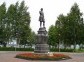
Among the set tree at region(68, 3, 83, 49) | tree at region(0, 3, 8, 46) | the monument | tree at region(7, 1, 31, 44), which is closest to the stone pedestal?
the monument

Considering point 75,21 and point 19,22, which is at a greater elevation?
point 19,22

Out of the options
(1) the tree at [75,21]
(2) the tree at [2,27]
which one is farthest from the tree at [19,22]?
(1) the tree at [75,21]

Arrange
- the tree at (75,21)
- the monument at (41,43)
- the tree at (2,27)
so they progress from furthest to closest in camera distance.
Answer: the tree at (2,27)
the tree at (75,21)
the monument at (41,43)

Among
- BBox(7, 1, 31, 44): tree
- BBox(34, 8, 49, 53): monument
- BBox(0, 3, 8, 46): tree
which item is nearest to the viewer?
BBox(34, 8, 49, 53): monument

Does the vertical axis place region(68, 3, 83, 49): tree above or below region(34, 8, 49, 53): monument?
above

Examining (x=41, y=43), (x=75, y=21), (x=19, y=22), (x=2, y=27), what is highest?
(x=19, y=22)

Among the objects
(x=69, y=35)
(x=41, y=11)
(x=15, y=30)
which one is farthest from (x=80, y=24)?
(x=41, y=11)

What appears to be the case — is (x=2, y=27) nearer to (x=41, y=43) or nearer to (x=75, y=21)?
(x=75, y=21)

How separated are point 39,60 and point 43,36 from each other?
916 cm

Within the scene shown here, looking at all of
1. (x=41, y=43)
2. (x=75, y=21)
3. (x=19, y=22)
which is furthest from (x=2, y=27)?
(x=41, y=43)

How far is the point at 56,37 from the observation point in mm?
82125

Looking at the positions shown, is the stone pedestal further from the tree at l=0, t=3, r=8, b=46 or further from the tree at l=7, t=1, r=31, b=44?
the tree at l=0, t=3, r=8, b=46

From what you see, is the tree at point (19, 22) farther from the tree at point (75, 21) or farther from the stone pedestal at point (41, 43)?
the stone pedestal at point (41, 43)

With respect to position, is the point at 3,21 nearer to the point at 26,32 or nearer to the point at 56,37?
the point at 26,32
